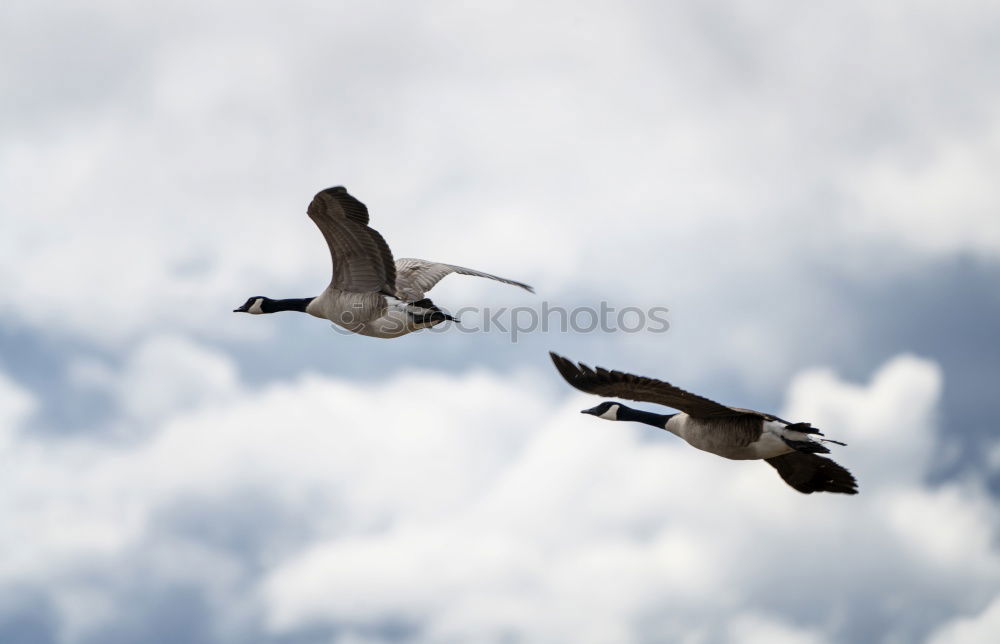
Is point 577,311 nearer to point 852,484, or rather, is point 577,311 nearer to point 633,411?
point 633,411

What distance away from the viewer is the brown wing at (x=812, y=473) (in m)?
14.6

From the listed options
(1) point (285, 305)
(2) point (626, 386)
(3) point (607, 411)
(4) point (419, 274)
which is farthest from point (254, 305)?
(2) point (626, 386)

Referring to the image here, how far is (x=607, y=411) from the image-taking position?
1559 centimetres

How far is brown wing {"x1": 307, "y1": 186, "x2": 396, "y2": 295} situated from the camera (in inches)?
556

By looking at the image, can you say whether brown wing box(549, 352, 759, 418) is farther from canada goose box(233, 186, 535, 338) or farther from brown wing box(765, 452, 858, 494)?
canada goose box(233, 186, 535, 338)

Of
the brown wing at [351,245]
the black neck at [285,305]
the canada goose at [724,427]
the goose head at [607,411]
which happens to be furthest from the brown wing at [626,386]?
the black neck at [285,305]

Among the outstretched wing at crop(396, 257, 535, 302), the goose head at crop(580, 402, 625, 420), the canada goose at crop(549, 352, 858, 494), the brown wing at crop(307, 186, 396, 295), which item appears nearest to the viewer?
the canada goose at crop(549, 352, 858, 494)

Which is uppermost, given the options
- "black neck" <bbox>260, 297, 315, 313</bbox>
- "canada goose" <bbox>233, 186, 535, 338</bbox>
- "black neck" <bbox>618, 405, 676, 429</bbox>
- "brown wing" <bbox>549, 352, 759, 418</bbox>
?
"black neck" <bbox>260, 297, 315, 313</bbox>

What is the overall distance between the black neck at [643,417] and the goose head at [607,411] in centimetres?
5

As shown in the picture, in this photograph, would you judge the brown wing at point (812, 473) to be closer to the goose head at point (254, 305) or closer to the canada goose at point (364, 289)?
the canada goose at point (364, 289)

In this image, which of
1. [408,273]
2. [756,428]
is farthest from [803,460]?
[408,273]

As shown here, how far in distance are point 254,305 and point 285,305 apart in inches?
27.0

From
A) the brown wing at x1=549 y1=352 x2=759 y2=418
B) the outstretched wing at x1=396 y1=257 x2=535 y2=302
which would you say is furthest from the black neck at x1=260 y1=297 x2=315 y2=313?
the brown wing at x1=549 y1=352 x2=759 y2=418

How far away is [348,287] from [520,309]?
2.24 m
